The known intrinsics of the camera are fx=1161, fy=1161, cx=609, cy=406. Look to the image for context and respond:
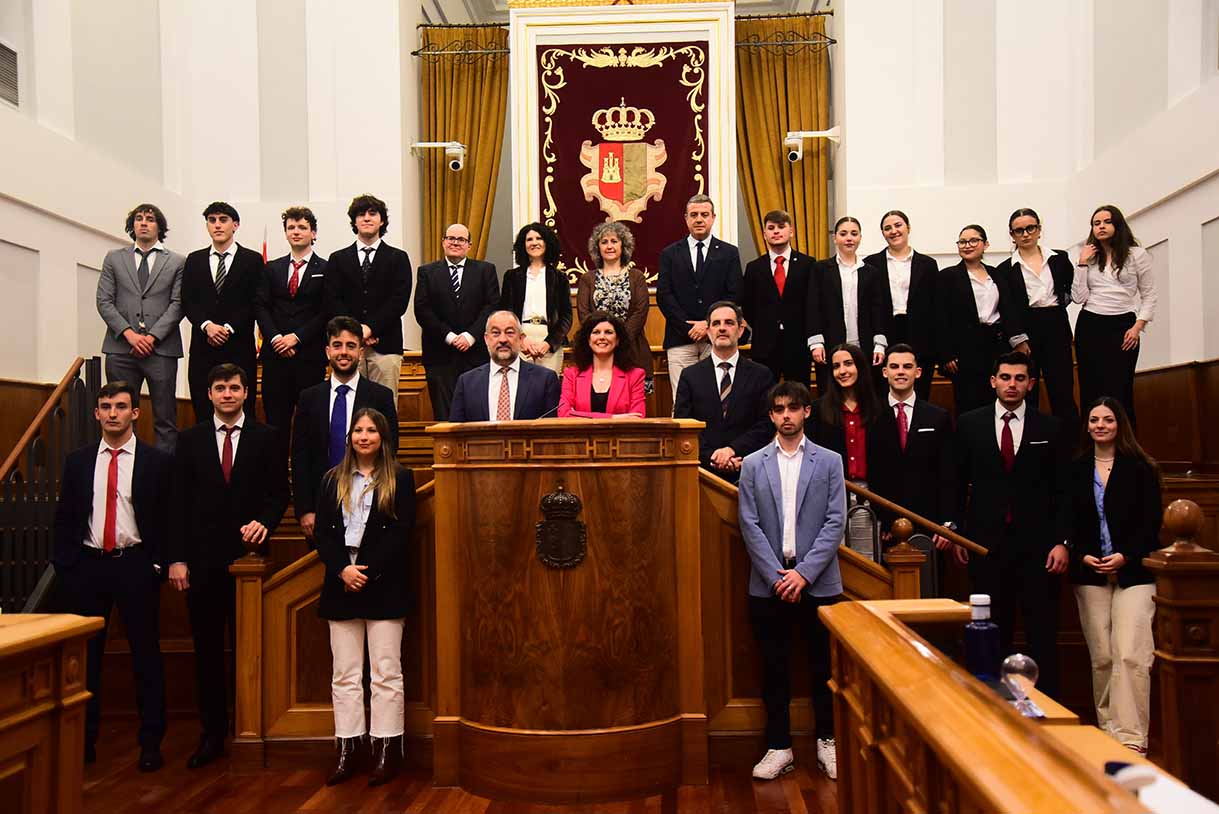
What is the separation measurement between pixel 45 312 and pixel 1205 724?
6585 millimetres

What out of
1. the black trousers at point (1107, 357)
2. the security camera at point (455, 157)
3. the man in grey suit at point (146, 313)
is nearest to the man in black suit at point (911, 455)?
the black trousers at point (1107, 357)

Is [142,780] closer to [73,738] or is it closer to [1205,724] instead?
[73,738]

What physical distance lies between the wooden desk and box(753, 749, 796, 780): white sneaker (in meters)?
2.50

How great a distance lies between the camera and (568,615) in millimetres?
4109

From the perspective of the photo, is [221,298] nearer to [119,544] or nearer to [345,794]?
[119,544]

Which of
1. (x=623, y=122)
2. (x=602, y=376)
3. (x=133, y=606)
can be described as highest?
(x=623, y=122)

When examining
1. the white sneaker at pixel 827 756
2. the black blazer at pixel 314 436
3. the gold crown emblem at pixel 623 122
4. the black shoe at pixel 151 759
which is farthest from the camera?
the gold crown emblem at pixel 623 122

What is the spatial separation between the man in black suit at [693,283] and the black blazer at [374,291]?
1310mm

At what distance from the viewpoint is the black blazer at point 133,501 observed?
4.60 m

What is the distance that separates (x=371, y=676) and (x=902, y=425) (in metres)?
2.41

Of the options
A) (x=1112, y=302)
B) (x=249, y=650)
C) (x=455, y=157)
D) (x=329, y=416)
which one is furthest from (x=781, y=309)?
(x=455, y=157)

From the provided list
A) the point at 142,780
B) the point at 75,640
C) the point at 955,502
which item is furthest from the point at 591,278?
the point at 75,640

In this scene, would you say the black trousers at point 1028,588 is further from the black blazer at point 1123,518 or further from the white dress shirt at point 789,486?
the white dress shirt at point 789,486

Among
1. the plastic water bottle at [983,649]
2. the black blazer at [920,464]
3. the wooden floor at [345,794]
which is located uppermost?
the black blazer at [920,464]
